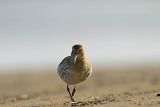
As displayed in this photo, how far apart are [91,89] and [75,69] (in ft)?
14.3

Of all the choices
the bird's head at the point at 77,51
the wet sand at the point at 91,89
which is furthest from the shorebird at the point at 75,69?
the wet sand at the point at 91,89

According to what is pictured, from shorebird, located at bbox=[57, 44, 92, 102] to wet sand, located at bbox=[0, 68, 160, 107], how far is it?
46 cm

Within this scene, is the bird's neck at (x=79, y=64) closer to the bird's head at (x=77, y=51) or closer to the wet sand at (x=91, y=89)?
the bird's head at (x=77, y=51)

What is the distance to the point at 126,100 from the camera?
44.4ft

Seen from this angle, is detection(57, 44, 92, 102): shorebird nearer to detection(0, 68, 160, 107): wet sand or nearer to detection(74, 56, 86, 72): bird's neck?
detection(74, 56, 86, 72): bird's neck

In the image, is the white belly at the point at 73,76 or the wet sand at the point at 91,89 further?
the white belly at the point at 73,76

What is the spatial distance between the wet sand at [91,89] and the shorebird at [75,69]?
1.50 ft

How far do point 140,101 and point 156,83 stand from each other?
5705 mm

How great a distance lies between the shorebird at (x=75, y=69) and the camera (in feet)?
46.8

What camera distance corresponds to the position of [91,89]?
18.6m

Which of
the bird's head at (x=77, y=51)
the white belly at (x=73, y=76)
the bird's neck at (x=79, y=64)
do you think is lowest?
the white belly at (x=73, y=76)

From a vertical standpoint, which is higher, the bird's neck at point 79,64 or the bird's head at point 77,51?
the bird's head at point 77,51

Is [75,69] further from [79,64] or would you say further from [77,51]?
[77,51]

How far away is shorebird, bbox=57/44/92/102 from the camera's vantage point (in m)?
14.3
